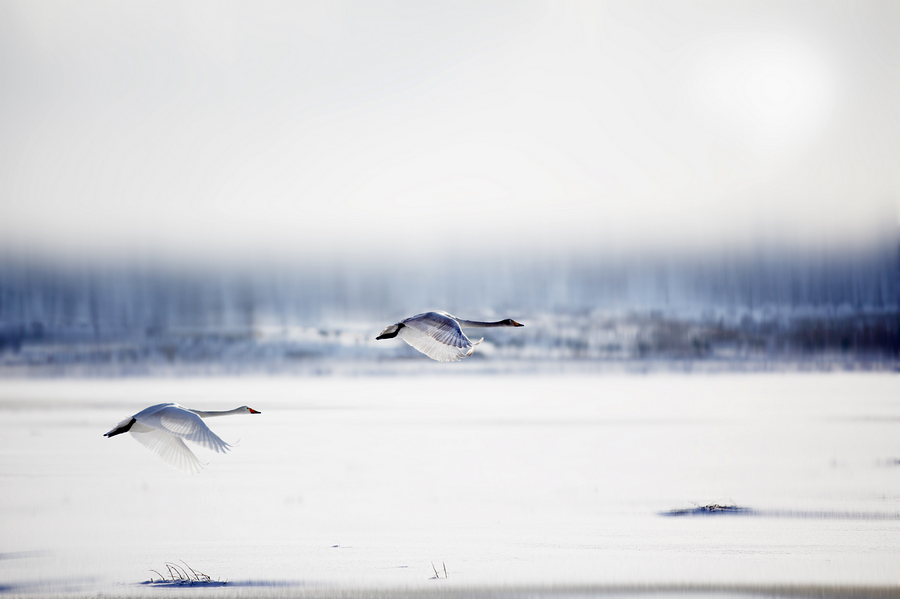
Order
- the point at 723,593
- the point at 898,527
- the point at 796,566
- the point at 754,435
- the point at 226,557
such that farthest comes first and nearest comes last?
the point at 754,435
the point at 898,527
the point at 226,557
the point at 796,566
the point at 723,593

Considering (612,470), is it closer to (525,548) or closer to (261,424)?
(525,548)

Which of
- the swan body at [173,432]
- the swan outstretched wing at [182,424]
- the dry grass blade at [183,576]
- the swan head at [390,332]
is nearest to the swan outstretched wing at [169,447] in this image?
the swan body at [173,432]

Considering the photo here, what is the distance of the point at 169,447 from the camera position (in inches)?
367

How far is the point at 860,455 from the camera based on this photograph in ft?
243

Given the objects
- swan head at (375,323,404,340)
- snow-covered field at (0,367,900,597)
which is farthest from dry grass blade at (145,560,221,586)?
swan head at (375,323,404,340)

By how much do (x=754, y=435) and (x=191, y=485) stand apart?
238 feet

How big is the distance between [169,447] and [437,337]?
395 centimetres

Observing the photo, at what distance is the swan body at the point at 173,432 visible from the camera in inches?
322

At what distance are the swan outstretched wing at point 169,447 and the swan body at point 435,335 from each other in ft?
9.53

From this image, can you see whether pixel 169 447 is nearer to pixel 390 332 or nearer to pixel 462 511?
pixel 390 332

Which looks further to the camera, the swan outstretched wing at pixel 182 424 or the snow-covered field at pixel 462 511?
the snow-covered field at pixel 462 511

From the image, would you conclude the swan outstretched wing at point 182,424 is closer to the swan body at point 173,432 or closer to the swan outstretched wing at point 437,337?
the swan body at point 173,432

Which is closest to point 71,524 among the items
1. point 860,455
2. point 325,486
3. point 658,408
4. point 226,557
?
point 226,557

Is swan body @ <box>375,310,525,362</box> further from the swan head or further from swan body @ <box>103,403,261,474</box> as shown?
swan body @ <box>103,403,261,474</box>
